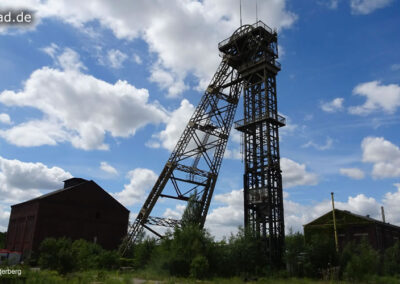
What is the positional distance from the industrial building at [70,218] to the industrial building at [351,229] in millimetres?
25515

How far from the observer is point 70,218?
133 feet

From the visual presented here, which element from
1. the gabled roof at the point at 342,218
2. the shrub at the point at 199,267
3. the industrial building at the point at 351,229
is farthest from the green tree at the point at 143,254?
the gabled roof at the point at 342,218

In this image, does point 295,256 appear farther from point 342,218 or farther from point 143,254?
point 342,218

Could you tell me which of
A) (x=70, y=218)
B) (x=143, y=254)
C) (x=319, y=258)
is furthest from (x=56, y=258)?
(x=70, y=218)

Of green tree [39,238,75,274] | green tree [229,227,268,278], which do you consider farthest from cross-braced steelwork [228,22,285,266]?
green tree [39,238,75,274]

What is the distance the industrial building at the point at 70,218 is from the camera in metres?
38.8

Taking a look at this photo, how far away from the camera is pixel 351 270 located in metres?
20.7

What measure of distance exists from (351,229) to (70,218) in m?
34.8

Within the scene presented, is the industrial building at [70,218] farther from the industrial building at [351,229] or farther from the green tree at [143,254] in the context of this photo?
the industrial building at [351,229]

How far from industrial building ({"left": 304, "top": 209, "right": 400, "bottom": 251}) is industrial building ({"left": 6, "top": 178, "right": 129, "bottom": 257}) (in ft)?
83.7

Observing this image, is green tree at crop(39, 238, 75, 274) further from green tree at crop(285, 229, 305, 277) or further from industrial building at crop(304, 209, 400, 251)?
industrial building at crop(304, 209, 400, 251)

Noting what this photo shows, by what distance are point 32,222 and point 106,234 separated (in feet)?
29.2

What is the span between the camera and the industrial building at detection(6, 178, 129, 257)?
38.8m

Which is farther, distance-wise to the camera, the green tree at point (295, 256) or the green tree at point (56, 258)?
the green tree at point (295, 256)
